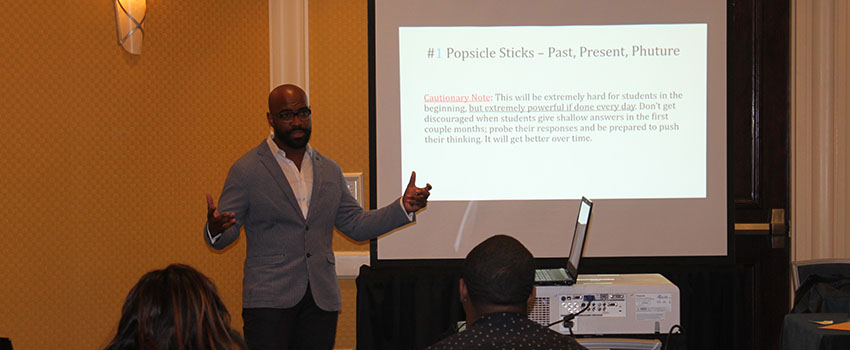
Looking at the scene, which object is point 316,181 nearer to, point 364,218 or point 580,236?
point 364,218

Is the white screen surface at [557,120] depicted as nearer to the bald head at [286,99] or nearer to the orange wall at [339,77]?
the orange wall at [339,77]

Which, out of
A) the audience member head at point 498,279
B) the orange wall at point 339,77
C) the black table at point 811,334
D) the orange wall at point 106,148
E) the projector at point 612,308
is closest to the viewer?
the audience member head at point 498,279

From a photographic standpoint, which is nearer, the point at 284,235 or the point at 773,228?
the point at 284,235

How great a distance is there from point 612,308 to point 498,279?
1368 mm

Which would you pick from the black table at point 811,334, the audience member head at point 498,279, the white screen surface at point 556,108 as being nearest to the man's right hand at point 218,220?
the audience member head at point 498,279

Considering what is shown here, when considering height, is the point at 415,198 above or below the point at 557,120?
below

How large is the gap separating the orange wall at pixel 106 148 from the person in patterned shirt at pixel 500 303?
2.18m

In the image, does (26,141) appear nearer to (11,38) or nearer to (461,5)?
(11,38)

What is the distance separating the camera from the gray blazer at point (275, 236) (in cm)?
277

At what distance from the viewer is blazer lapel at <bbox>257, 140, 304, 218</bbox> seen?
283 centimetres

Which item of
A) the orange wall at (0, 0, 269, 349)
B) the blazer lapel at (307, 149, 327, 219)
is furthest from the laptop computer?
the orange wall at (0, 0, 269, 349)

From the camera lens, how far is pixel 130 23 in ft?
11.0

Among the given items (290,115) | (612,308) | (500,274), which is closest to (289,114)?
(290,115)

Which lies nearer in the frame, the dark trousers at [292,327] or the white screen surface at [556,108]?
the dark trousers at [292,327]
